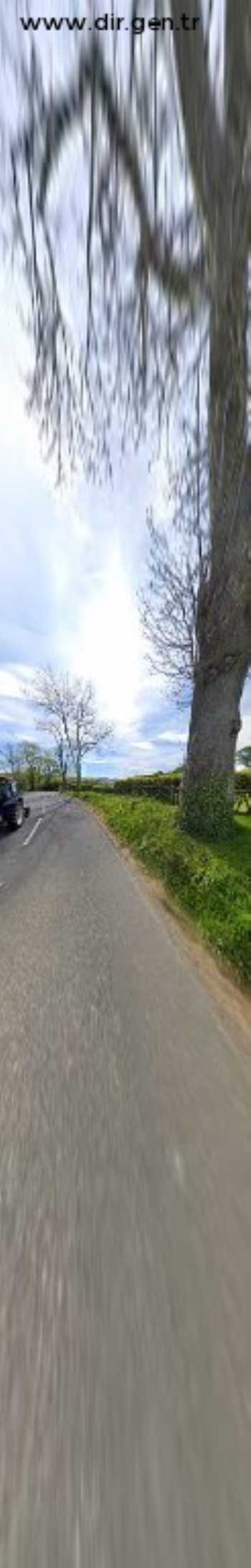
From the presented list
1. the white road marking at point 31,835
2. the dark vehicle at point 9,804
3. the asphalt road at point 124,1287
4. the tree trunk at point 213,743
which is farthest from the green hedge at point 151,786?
the asphalt road at point 124,1287

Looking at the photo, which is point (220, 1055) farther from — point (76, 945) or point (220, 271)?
point (220, 271)

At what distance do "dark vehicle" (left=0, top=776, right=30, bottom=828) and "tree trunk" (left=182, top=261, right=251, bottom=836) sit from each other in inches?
225

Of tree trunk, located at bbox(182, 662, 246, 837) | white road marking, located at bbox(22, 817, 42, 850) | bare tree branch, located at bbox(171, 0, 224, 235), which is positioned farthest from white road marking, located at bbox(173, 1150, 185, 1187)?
white road marking, located at bbox(22, 817, 42, 850)

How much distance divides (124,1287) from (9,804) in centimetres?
1437

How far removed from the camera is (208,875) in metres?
6.53

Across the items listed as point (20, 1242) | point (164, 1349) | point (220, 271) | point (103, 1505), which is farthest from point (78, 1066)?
point (220, 271)

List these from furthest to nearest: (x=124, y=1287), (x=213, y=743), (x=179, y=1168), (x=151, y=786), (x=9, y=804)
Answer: (x=151, y=786), (x=9, y=804), (x=213, y=743), (x=179, y=1168), (x=124, y=1287)

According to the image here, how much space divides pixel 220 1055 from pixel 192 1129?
0.72 meters

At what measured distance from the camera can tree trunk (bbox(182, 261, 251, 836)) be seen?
203 cm

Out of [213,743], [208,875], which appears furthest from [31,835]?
[208,875]

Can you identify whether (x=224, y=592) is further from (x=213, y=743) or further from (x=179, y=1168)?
(x=179, y=1168)

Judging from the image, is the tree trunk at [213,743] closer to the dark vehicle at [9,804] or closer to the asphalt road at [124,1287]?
the dark vehicle at [9,804]

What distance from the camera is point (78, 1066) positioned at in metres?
3.02

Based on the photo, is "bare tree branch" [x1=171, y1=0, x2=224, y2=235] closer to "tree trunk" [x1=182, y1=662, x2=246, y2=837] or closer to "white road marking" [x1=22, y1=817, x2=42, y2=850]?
"tree trunk" [x1=182, y1=662, x2=246, y2=837]
